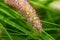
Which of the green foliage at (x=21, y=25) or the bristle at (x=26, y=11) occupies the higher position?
the green foliage at (x=21, y=25)

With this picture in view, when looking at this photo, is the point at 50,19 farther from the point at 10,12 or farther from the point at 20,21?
the point at 10,12

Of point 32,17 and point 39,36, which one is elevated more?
point 39,36

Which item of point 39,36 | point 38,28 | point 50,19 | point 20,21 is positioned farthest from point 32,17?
point 50,19

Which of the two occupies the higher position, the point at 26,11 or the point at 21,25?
the point at 21,25

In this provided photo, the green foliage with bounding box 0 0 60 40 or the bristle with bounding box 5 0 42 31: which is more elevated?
the green foliage with bounding box 0 0 60 40

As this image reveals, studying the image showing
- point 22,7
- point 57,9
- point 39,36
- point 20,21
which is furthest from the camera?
point 57,9

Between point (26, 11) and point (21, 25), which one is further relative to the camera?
point (21, 25)

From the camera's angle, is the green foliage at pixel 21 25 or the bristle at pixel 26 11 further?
the green foliage at pixel 21 25

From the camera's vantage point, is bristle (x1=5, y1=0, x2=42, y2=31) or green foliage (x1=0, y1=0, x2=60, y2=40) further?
green foliage (x1=0, y1=0, x2=60, y2=40)
